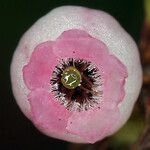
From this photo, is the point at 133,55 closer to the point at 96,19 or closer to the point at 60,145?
the point at 96,19

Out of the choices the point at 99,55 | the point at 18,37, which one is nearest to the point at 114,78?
the point at 99,55

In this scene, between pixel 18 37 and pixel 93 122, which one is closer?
pixel 93 122

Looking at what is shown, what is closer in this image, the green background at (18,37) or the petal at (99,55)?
the petal at (99,55)

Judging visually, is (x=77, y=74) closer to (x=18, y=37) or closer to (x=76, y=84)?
(x=76, y=84)

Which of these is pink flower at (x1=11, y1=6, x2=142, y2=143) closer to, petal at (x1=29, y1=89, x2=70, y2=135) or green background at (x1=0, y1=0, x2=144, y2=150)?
petal at (x1=29, y1=89, x2=70, y2=135)

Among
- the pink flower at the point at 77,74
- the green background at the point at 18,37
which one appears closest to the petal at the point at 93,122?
the pink flower at the point at 77,74

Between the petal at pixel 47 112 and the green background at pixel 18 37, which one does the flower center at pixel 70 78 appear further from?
the green background at pixel 18 37

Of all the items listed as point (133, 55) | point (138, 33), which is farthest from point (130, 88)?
point (138, 33)

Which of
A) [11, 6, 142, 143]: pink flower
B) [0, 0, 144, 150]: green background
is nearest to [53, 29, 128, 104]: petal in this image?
[11, 6, 142, 143]: pink flower
